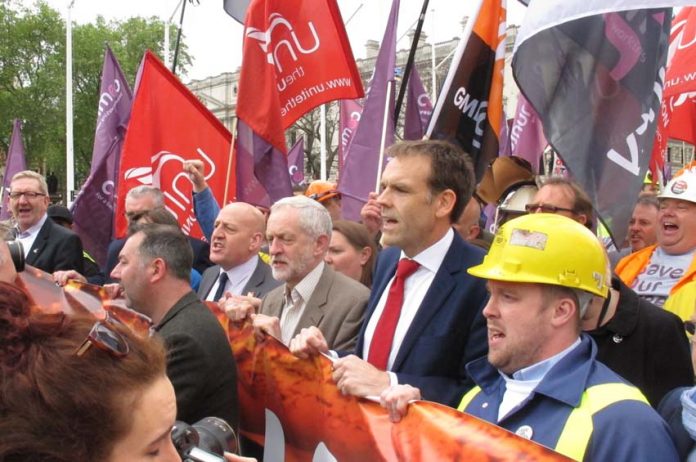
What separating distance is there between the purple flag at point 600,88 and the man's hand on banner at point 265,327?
1525 millimetres

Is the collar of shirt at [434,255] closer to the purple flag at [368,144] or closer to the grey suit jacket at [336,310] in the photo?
the grey suit jacket at [336,310]

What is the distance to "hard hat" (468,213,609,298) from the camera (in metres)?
2.53

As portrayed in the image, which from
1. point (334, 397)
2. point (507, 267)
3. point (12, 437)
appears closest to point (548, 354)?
point (507, 267)

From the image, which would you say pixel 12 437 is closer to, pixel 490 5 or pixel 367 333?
pixel 367 333

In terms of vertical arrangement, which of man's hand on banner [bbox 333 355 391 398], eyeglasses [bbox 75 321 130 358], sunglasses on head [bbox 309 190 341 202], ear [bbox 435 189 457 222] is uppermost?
sunglasses on head [bbox 309 190 341 202]

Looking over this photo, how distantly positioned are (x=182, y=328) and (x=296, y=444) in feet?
2.46

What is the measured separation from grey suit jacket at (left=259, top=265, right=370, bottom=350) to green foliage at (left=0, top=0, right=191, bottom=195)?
1928 inches

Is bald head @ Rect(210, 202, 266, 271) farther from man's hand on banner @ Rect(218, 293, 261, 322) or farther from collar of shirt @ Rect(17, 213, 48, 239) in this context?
collar of shirt @ Rect(17, 213, 48, 239)

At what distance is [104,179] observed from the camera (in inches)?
377

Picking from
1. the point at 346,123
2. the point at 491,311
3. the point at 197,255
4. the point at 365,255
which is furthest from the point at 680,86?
the point at 346,123

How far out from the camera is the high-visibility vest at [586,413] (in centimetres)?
227

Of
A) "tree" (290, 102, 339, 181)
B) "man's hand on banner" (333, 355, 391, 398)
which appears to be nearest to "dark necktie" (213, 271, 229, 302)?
"man's hand on banner" (333, 355, 391, 398)

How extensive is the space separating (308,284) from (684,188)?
7.63ft

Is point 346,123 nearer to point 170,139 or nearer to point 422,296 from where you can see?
point 170,139
